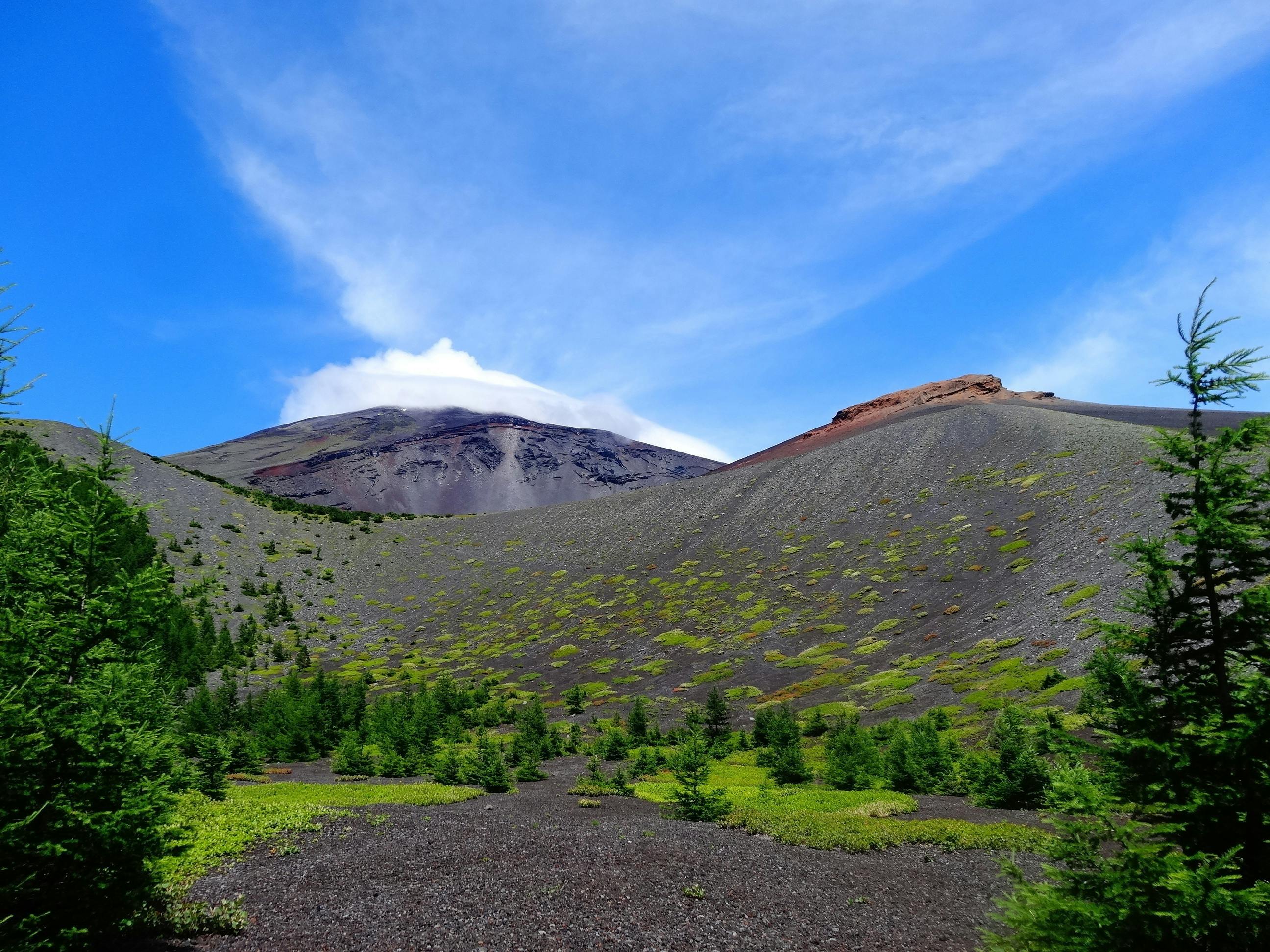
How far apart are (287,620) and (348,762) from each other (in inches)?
1758

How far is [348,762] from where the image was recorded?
26859 mm

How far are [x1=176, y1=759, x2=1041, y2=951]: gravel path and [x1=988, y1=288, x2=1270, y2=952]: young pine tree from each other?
19.7 ft

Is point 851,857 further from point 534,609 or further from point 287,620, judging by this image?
point 287,620

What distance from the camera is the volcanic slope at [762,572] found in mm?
41281

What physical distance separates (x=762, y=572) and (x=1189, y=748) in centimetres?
5745

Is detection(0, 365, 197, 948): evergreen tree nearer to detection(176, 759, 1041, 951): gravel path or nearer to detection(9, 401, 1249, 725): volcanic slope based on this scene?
detection(176, 759, 1041, 951): gravel path

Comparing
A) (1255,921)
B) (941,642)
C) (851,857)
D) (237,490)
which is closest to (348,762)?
(851,857)


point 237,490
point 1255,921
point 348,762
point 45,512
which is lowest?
point 348,762

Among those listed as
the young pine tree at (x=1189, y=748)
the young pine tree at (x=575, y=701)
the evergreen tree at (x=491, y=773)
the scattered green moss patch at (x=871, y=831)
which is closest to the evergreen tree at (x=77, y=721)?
the young pine tree at (x=1189, y=748)

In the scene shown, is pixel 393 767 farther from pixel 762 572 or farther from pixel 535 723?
pixel 762 572

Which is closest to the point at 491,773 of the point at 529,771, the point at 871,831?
the point at 529,771

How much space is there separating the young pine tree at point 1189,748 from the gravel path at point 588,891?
6.00 meters

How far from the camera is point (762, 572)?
204 ft

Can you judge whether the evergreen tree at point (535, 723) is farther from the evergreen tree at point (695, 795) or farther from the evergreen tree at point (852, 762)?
the evergreen tree at point (852, 762)
